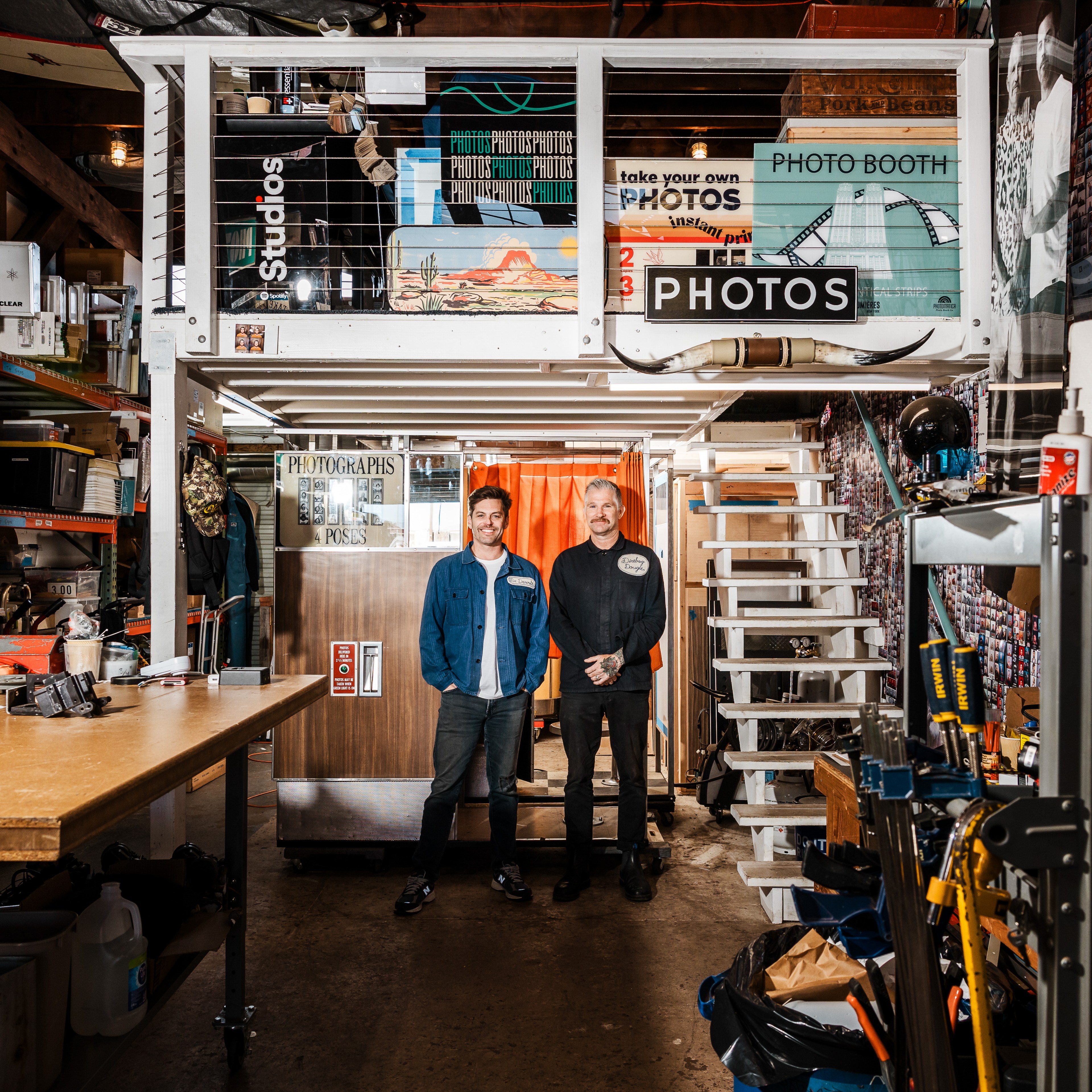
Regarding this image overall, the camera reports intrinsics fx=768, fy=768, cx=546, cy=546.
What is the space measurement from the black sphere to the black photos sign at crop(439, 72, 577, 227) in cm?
166

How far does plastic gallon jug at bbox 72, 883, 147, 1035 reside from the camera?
1.72 m

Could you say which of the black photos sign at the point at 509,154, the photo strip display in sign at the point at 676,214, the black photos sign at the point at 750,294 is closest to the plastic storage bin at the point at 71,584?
the black photos sign at the point at 509,154

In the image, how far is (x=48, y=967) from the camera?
160 centimetres

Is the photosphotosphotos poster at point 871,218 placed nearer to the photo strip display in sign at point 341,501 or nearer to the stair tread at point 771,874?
the photo strip display in sign at point 341,501

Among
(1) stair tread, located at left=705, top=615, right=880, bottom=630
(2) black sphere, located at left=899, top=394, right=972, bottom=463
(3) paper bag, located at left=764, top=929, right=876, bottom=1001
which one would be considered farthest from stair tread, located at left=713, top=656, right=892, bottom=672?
(3) paper bag, located at left=764, top=929, right=876, bottom=1001

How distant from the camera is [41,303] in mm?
4254

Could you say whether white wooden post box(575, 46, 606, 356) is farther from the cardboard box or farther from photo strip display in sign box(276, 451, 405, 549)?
the cardboard box

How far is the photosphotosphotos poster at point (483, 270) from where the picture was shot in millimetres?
2984

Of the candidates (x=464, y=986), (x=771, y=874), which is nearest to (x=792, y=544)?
(x=771, y=874)

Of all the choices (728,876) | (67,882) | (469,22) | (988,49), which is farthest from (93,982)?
(469,22)

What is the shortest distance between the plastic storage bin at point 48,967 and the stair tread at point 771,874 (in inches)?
95.3

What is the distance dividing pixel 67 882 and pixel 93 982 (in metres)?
0.29

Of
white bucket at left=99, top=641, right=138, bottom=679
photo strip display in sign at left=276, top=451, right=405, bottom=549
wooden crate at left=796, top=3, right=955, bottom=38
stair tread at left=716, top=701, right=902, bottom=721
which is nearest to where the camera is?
white bucket at left=99, top=641, right=138, bottom=679

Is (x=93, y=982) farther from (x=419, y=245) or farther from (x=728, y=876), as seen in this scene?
(x=728, y=876)
